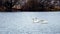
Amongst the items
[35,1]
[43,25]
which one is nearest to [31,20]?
[43,25]

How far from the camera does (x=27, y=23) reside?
1.94 m

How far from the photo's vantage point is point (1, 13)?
1.94 meters

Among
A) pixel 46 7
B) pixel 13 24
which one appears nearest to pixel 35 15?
pixel 46 7

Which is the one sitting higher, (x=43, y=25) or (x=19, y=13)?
(x=19, y=13)

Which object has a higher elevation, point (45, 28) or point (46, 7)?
point (46, 7)

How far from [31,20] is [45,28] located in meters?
0.29

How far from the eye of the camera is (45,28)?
6.30 feet

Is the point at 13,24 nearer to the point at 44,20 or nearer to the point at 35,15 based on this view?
the point at 35,15

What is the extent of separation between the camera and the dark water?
1916 mm

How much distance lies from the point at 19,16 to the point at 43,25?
46cm

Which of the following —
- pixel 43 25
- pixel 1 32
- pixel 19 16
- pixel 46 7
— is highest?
pixel 46 7

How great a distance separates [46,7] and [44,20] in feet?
0.80

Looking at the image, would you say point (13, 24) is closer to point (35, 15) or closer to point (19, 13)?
point (19, 13)

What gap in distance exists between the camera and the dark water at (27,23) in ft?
6.29
